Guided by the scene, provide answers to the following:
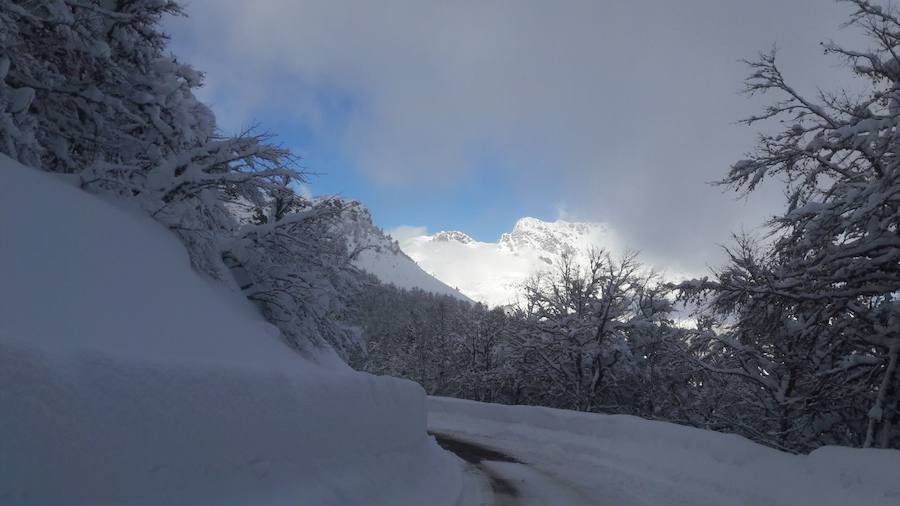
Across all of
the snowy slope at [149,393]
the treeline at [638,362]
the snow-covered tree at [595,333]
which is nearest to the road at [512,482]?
the snowy slope at [149,393]

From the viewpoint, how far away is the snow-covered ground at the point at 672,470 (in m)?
7.32

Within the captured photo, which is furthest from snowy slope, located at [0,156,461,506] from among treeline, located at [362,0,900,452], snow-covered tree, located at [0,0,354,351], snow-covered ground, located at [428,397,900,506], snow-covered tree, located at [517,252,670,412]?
snow-covered tree, located at [517,252,670,412]

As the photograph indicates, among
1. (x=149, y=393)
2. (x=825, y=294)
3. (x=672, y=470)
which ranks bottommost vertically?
(x=672, y=470)

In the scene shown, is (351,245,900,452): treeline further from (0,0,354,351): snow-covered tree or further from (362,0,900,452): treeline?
(0,0,354,351): snow-covered tree

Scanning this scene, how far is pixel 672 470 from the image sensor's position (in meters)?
10.8

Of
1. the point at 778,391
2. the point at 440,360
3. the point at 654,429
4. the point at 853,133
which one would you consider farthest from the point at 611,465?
the point at 440,360

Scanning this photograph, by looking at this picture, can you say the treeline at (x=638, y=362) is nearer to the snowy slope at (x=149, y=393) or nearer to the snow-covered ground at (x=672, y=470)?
the snow-covered ground at (x=672, y=470)

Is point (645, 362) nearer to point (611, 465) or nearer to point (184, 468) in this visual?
point (611, 465)

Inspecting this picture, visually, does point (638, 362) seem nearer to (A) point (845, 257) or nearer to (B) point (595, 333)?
(B) point (595, 333)

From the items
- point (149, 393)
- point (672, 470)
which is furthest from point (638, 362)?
point (149, 393)

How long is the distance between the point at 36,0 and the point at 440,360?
48068 mm

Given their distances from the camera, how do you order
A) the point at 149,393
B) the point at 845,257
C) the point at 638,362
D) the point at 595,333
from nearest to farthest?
the point at 149,393 < the point at 845,257 < the point at 595,333 < the point at 638,362

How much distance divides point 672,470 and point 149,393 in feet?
34.6

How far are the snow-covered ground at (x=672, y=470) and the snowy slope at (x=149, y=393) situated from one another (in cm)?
331
